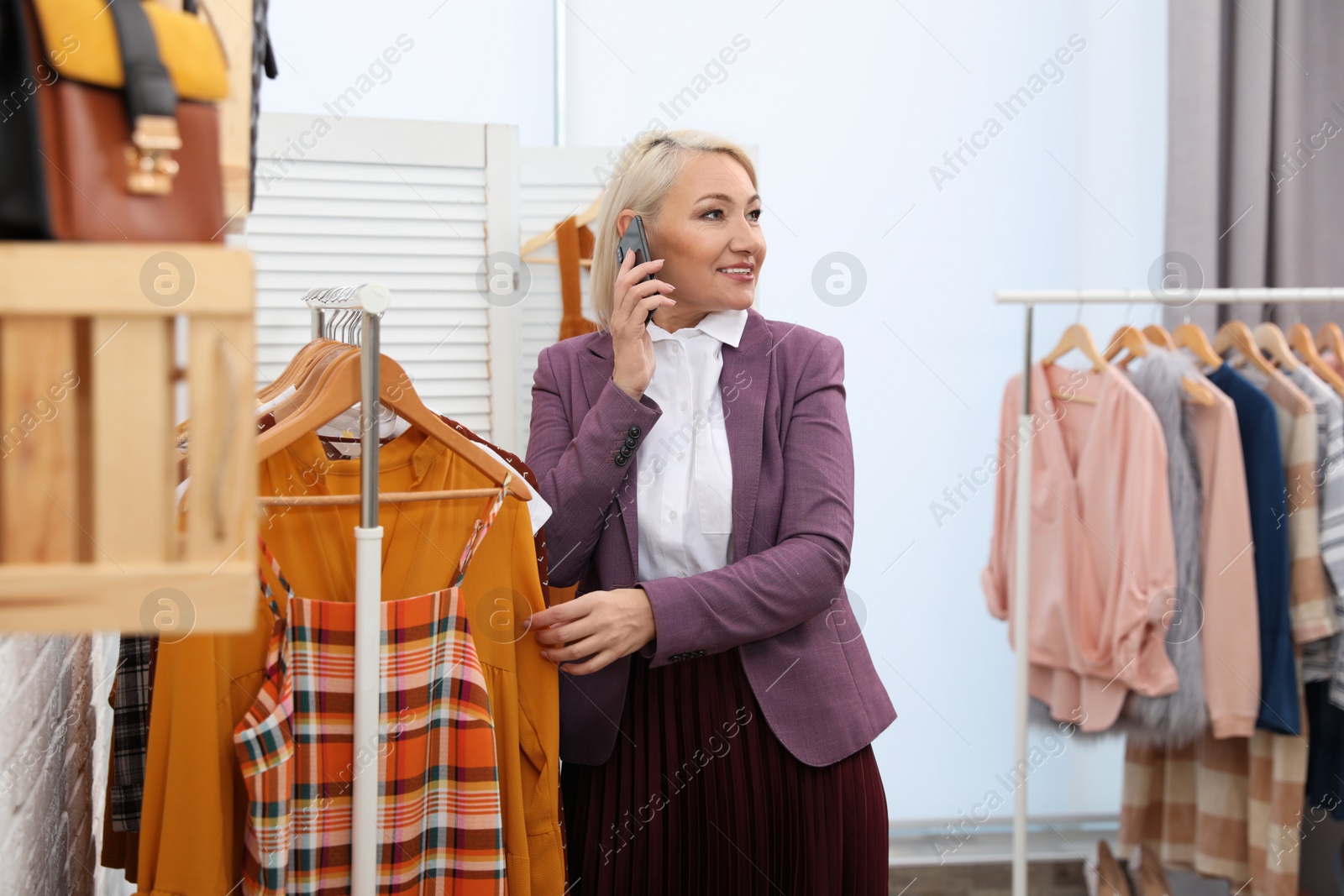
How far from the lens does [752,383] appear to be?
56.5 inches

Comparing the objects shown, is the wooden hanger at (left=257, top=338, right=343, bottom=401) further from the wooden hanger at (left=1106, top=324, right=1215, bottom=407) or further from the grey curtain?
the grey curtain

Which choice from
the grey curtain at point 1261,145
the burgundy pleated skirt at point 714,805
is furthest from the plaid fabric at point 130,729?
the grey curtain at point 1261,145

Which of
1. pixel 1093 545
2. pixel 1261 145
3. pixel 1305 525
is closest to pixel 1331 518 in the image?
pixel 1305 525

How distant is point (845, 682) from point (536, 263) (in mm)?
1183

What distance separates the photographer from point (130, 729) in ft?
3.77

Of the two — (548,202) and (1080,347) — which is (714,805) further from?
(548,202)

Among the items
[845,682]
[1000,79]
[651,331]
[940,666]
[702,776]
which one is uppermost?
[1000,79]

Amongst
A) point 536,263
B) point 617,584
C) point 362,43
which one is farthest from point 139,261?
point 362,43

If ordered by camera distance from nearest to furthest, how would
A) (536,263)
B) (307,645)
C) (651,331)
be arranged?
(307,645) → (651,331) → (536,263)

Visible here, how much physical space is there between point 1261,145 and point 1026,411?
1.22m

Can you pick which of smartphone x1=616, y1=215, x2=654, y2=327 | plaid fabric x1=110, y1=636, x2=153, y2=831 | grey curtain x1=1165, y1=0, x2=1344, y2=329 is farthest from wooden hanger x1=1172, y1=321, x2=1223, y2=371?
plaid fabric x1=110, y1=636, x2=153, y2=831

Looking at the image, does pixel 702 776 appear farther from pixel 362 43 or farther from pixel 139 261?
pixel 362 43

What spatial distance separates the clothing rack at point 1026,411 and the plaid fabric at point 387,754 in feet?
3.55

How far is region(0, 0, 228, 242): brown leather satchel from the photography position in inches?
19.2
